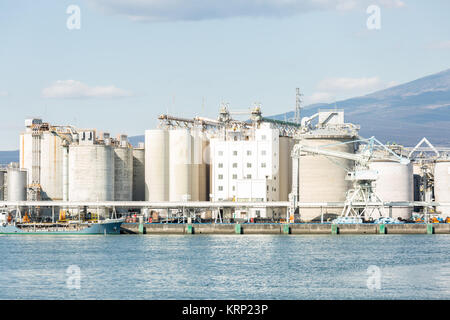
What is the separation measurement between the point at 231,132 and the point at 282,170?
924 cm

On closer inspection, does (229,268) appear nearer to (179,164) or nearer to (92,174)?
(92,174)

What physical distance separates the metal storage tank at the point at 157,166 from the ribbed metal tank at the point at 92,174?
5.75 meters

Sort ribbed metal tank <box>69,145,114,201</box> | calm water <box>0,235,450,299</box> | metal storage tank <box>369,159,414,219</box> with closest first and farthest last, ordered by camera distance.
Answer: calm water <box>0,235,450,299</box> → metal storage tank <box>369,159,414,219</box> → ribbed metal tank <box>69,145,114,201</box>

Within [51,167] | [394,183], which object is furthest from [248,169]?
[51,167]

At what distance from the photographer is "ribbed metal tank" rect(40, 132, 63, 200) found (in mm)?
118812

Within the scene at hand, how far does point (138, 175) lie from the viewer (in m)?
123

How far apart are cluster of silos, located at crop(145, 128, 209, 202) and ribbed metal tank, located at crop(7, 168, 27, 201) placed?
16.8m

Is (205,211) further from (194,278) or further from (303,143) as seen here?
(194,278)

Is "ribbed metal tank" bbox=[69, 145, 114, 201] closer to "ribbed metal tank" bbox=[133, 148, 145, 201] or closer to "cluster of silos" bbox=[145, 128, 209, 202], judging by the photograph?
"cluster of silos" bbox=[145, 128, 209, 202]

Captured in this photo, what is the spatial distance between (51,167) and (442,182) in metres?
54.3

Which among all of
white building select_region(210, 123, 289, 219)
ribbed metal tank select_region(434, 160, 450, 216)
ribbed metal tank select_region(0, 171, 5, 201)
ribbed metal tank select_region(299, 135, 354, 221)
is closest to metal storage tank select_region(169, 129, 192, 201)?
white building select_region(210, 123, 289, 219)

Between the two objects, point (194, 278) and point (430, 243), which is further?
point (430, 243)

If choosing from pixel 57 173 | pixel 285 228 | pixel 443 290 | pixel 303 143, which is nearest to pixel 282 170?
pixel 303 143
